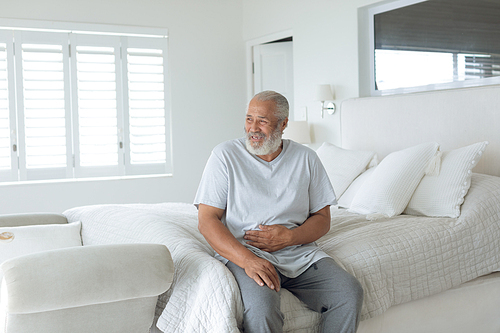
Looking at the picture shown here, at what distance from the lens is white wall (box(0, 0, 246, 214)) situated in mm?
4578

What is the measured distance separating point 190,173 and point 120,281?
3.75m

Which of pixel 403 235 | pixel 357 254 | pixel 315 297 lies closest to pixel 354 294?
pixel 315 297

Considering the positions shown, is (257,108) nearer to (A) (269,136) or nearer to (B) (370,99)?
(A) (269,136)

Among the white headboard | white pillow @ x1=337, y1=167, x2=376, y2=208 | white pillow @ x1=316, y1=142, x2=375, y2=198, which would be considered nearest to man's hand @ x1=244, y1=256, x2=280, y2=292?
white pillow @ x1=337, y1=167, x2=376, y2=208

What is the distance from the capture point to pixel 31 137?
450 centimetres

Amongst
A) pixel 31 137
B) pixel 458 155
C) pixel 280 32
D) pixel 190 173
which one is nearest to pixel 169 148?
pixel 190 173

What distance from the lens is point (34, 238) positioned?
2.27 m

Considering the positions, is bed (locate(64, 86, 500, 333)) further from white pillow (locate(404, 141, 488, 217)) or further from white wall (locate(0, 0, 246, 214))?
white wall (locate(0, 0, 246, 214))

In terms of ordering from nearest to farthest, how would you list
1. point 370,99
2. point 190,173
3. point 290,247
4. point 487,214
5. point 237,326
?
point 237,326, point 290,247, point 487,214, point 370,99, point 190,173

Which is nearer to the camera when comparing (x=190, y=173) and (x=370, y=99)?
(x=370, y=99)

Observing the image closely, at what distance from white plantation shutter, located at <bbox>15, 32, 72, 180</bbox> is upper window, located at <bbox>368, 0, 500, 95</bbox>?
9.33 feet

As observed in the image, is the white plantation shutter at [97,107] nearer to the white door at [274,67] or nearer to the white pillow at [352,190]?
the white door at [274,67]

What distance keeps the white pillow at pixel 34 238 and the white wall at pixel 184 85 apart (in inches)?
93.2

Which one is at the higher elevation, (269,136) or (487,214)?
(269,136)
